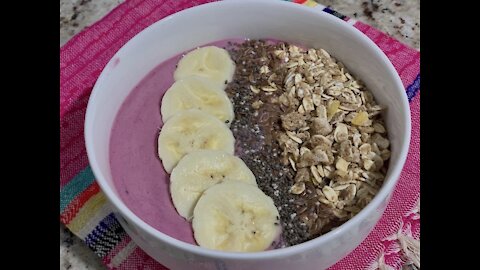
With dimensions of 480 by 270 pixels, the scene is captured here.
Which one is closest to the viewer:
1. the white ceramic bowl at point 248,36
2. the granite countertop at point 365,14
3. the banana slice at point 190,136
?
the white ceramic bowl at point 248,36

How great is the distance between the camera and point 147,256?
81cm

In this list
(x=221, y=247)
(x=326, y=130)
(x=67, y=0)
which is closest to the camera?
(x=221, y=247)

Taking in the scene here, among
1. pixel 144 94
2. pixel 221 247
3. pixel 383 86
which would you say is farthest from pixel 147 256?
pixel 383 86

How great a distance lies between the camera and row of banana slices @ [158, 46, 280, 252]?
0.74 m

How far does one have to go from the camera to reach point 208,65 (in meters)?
0.94

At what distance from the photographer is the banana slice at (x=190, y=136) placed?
825mm

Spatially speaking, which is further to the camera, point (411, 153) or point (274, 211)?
point (411, 153)

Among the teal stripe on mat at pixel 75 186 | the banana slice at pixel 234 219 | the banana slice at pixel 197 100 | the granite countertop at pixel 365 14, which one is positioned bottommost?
the teal stripe on mat at pixel 75 186

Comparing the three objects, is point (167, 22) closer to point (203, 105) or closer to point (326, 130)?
point (203, 105)

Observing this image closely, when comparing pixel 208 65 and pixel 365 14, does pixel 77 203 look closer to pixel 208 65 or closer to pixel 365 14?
pixel 208 65

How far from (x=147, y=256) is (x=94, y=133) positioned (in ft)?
0.56

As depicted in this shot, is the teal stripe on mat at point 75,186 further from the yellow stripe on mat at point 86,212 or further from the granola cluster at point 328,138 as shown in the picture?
the granola cluster at point 328,138

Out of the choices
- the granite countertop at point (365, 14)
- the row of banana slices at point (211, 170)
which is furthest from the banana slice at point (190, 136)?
the granite countertop at point (365, 14)

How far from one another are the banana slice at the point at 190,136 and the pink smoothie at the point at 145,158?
0.06 ft
